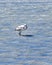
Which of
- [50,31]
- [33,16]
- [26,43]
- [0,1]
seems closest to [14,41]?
[26,43]

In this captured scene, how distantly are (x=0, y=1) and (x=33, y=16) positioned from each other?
1731cm

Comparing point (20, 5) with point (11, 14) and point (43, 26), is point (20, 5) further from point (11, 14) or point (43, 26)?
point (43, 26)

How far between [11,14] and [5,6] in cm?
837

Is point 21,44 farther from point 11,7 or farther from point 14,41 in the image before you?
point 11,7

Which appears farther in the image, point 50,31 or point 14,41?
point 50,31

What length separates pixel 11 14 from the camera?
164 ft

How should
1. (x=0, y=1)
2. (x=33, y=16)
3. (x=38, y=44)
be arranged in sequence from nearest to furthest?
(x=38, y=44) < (x=33, y=16) < (x=0, y=1)

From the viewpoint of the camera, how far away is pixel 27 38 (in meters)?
32.0

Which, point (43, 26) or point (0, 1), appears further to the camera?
point (0, 1)

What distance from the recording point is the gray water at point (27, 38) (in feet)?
82.5

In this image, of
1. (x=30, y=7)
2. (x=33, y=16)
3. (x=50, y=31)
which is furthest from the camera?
(x=30, y=7)

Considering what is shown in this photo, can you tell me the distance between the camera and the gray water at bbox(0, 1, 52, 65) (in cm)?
2516

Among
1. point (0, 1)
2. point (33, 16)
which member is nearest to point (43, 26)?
point (33, 16)

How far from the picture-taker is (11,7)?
5753 centimetres
